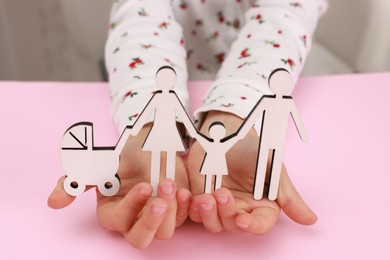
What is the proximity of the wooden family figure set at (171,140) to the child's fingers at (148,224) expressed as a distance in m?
0.04

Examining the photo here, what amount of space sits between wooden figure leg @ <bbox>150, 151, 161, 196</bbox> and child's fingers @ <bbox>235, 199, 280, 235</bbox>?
0.25ft

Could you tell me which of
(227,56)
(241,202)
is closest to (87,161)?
(241,202)

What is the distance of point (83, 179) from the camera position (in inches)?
19.5

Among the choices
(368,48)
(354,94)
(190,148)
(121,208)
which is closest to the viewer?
(121,208)

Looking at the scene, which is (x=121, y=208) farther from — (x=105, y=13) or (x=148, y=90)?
(x=105, y=13)

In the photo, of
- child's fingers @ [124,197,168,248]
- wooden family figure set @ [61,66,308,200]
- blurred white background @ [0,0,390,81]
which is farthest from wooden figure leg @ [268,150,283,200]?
blurred white background @ [0,0,390,81]

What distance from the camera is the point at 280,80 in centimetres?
46

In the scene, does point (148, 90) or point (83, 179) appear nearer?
point (83, 179)

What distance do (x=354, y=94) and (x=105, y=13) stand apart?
0.49m

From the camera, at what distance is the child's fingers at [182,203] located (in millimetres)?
479

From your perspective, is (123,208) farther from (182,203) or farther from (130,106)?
(130,106)

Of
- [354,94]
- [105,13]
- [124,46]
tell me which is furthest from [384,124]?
[105,13]

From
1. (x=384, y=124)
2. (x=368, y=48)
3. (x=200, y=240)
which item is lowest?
(x=200, y=240)

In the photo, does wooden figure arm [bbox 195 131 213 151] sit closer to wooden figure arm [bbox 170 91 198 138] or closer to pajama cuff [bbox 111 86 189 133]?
wooden figure arm [bbox 170 91 198 138]
